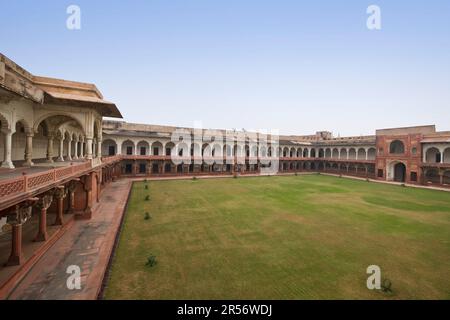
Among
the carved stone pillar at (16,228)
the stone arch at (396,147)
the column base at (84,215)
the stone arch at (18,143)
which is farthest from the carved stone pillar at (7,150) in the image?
the stone arch at (396,147)

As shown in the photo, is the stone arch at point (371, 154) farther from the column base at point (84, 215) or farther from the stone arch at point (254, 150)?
the column base at point (84, 215)

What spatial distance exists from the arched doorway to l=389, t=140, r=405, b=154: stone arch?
2.34m

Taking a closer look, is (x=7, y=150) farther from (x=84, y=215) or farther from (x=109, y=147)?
(x=109, y=147)

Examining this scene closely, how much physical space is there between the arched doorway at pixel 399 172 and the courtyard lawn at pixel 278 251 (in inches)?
869

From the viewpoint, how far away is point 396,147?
39.5 m

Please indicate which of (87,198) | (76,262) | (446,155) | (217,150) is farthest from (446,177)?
(76,262)

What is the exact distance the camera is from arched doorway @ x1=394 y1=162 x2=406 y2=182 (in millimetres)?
37550

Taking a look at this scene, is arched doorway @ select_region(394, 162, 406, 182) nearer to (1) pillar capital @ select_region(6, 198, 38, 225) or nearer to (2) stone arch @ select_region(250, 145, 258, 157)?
(2) stone arch @ select_region(250, 145, 258, 157)

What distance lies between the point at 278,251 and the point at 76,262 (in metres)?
7.69

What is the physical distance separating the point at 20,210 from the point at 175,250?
5.48m

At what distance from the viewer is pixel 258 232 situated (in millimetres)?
12516
